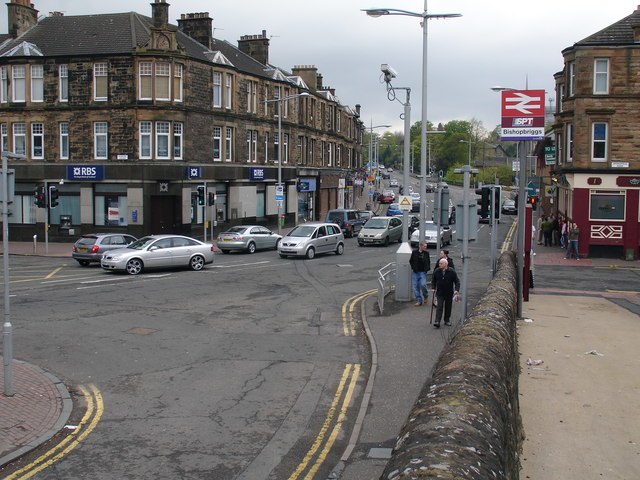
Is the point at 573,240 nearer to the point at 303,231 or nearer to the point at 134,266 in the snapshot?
the point at 303,231

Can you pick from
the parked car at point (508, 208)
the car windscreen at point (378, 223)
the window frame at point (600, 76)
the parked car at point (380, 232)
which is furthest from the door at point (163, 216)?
the parked car at point (508, 208)

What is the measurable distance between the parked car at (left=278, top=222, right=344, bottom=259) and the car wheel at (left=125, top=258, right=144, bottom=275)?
329 inches

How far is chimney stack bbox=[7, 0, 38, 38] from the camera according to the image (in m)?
43.2

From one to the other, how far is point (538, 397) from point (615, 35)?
30.6m

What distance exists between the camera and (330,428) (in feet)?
32.2

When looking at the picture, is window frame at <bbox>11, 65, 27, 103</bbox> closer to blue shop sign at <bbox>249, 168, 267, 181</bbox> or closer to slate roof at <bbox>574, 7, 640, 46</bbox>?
blue shop sign at <bbox>249, 168, 267, 181</bbox>

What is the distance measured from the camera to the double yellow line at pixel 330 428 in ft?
27.5

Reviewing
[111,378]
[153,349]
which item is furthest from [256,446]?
[153,349]

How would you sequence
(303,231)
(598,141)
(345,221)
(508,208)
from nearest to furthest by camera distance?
(303,231), (598,141), (345,221), (508,208)

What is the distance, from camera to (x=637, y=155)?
35.0m

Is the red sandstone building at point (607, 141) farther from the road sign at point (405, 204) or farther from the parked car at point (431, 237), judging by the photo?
the road sign at point (405, 204)

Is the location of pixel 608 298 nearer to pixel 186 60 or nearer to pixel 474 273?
pixel 474 273

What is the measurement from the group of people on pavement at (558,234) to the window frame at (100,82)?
85.5ft

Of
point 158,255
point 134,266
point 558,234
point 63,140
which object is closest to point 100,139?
point 63,140
